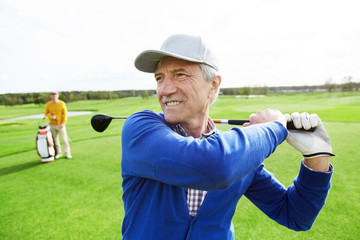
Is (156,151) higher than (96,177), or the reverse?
(156,151)

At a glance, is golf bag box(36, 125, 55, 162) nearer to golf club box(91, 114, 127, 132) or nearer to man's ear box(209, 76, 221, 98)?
golf club box(91, 114, 127, 132)

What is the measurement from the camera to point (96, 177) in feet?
13.3

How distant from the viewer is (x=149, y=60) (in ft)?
4.60

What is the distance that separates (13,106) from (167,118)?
3967 cm

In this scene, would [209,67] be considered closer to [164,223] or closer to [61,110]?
[164,223]

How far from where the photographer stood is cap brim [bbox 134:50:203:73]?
1253 millimetres

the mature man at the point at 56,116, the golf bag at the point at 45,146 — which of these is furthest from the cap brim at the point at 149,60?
the mature man at the point at 56,116

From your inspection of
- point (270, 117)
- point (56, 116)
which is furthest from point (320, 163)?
point (56, 116)

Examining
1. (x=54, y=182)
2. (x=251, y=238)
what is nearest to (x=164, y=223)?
(x=251, y=238)

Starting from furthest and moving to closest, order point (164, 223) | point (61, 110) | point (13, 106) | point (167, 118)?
point (13, 106), point (61, 110), point (167, 118), point (164, 223)

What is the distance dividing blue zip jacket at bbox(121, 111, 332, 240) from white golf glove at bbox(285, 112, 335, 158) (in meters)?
0.15

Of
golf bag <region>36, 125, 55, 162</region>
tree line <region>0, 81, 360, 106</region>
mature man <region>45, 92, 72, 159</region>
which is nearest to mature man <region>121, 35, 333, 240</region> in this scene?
golf bag <region>36, 125, 55, 162</region>

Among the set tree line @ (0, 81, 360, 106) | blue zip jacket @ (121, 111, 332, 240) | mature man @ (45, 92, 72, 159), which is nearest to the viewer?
blue zip jacket @ (121, 111, 332, 240)

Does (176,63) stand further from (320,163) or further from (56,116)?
(56,116)
